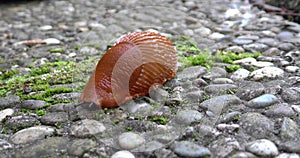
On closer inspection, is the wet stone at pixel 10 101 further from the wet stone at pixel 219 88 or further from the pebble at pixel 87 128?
the wet stone at pixel 219 88

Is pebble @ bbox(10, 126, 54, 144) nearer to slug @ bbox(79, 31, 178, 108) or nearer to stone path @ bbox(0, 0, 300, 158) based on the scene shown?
stone path @ bbox(0, 0, 300, 158)

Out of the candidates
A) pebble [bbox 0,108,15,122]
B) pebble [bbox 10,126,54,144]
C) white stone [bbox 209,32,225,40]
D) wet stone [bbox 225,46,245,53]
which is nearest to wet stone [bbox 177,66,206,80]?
wet stone [bbox 225,46,245,53]

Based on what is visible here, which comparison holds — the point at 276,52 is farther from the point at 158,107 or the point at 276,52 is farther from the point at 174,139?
the point at 174,139

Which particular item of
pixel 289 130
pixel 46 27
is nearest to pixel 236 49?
pixel 289 130

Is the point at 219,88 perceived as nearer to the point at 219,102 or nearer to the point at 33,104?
the point at 219,102

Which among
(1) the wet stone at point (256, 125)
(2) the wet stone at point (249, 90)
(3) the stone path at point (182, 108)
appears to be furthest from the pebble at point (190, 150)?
(2) the wet stone at point (249, 90)

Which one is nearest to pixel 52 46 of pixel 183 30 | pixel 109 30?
pixel 109 30
